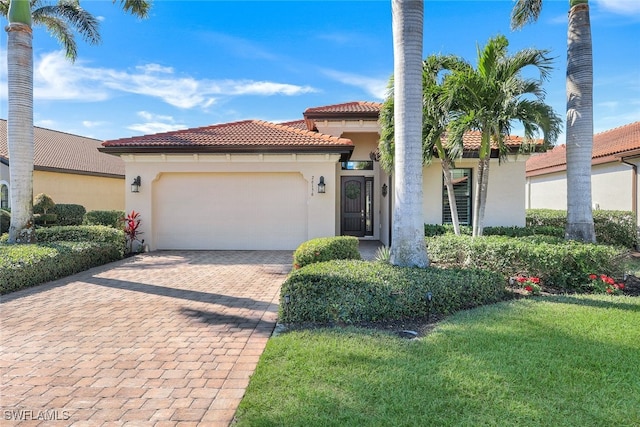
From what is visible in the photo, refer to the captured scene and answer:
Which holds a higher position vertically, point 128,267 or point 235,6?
point 235,6

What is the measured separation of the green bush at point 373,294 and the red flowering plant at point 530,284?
1.03 metres

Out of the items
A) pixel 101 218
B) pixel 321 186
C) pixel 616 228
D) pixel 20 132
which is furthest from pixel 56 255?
pixel 616 228

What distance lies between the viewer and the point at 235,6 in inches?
412

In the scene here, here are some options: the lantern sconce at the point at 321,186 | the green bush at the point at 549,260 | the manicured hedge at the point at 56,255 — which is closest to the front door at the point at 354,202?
the lantern sconce at the point at 321,186

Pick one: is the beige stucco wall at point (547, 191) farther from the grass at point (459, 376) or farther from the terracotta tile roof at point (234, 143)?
the grass at point (459, 376)

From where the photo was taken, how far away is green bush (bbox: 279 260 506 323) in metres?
4.80

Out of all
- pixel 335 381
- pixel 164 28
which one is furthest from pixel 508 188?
pixel 164 28

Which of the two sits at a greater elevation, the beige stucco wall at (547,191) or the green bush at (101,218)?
the beige stucco wall at (547,191)

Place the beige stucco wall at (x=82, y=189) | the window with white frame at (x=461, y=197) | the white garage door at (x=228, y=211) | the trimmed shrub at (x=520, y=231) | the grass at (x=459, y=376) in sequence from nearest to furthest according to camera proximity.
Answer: the grass at (x=459, y=376), the trimmed shrub at (x=520, y=231), the window with white frame at (x=461, y=197), the white garage door at (x=228, y=211), the beige stucco wall at (x=82, y=189)

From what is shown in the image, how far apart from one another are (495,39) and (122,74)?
46.8ft

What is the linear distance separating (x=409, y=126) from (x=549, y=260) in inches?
142

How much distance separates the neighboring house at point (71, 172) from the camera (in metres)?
17.4

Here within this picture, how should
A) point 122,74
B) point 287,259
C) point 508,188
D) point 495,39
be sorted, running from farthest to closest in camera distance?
1. point 122,74
2. point 508,188
3. point 287,259
4. point 495,39

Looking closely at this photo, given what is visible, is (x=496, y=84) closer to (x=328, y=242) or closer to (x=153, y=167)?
(x=328, y=242)
